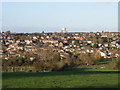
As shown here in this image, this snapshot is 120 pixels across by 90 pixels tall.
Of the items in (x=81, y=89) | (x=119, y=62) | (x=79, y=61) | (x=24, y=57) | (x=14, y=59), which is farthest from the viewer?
(x=79, y=61)

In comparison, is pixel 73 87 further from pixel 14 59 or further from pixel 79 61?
pixel 79 61

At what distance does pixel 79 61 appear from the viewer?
4856cm

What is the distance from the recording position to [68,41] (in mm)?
96688

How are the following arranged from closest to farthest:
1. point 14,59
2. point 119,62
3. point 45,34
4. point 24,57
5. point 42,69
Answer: point 42,69
point 119,62
point 14,59
point 24,57
point 45,34

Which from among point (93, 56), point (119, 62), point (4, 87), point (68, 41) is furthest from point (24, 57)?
point (68, 41)

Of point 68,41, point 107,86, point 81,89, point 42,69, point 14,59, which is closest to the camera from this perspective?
point 81,89

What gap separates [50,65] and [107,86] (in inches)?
771

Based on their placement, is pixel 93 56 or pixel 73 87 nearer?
pixel 73 87

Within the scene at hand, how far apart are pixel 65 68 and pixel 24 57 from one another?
36.2 ft

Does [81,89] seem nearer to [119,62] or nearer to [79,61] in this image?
[119,62]

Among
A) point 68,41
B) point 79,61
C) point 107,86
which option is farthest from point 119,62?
point 68,41

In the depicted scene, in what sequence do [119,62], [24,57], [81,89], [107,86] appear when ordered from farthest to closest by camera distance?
[24,57], [119,62], [107,86], [81,89]

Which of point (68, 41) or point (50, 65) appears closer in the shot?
point (50, 65)

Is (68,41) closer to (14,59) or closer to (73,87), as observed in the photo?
(14,59)
